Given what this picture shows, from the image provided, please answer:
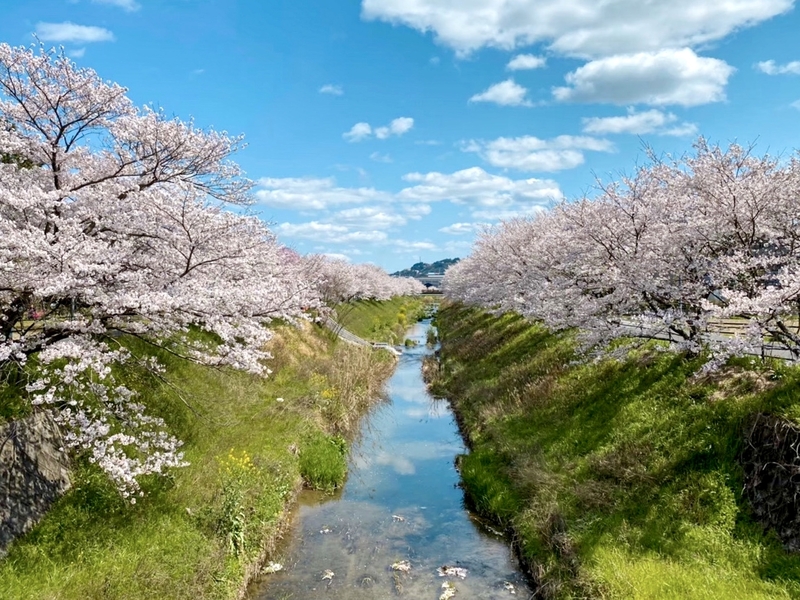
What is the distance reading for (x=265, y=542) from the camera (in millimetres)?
11406

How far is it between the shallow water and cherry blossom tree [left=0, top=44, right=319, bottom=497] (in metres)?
3.71

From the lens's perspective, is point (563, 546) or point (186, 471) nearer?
point (563, 546)

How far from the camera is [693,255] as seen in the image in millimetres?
13344

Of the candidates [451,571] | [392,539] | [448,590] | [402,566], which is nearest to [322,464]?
[392,539]

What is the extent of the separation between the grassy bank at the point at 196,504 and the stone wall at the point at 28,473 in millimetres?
213

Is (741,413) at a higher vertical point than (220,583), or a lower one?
higher

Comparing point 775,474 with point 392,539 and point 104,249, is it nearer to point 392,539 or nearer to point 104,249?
point 392,539

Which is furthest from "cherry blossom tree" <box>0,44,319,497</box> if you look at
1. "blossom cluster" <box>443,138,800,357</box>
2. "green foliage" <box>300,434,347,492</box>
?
"blossom cluster" <box>443,138,800,357</box>

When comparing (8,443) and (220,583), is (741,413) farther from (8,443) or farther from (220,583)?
(8,443)

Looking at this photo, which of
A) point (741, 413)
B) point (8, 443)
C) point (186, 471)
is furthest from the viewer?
point (186, 471)

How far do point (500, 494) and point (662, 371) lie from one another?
19.0 ft

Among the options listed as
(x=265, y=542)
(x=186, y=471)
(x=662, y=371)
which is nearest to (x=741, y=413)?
(x=662, y=371)

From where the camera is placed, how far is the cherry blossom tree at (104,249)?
8.29 m

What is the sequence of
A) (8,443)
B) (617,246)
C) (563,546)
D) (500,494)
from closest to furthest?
1. (8,443)
2. (563,546)
3. (500,494)
4. (617,246)
